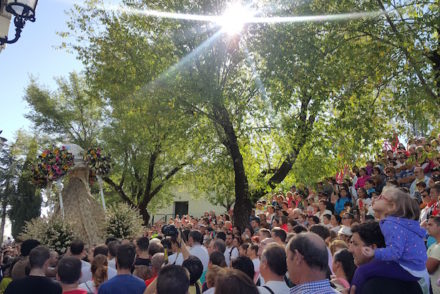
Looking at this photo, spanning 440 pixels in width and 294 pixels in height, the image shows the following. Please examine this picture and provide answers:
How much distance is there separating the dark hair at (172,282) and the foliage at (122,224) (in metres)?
8.49

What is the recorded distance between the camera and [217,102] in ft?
45.5

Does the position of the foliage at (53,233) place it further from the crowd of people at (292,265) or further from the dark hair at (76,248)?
the dark hair at (76,248)

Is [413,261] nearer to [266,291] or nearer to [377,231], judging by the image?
[377,231]

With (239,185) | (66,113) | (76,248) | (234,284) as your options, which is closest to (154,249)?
(76,248)

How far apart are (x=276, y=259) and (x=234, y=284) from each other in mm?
1440

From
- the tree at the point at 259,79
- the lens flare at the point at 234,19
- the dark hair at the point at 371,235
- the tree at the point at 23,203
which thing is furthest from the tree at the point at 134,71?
the tree at the point at 23,203

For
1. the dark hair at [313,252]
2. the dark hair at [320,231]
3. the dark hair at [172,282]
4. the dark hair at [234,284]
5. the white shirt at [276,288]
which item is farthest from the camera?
the dark hair at [320,231]

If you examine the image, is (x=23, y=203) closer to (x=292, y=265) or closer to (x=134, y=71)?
(x=134, y=71)

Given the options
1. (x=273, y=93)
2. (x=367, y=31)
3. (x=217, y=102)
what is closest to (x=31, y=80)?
(x=217, y=102)

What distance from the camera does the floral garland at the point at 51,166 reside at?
39.7 ft

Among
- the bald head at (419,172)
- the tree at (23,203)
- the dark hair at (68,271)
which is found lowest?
the dark hair at (68,271)

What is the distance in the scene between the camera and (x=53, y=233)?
10.4 metres

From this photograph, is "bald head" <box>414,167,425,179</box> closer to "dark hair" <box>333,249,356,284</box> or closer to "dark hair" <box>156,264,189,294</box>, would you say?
"dark hair" <box>333,249,356,284</box>

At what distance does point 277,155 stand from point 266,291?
16144mm
